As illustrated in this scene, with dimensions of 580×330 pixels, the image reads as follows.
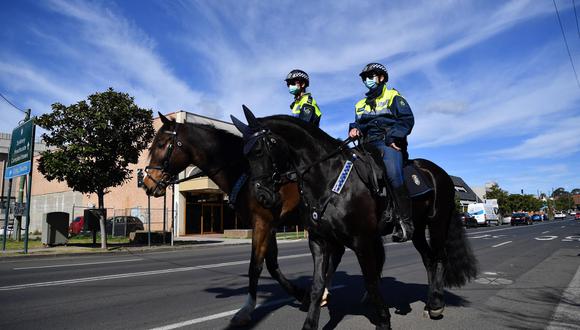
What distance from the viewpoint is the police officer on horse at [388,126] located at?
4418 millimetres

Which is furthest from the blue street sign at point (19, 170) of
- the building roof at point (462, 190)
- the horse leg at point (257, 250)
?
the building roof at point (462, 190)

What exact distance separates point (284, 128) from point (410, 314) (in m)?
3.00

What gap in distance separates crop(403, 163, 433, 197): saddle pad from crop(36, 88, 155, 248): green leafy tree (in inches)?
629

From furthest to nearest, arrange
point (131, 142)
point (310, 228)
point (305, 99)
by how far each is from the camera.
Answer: point (131, 142) < point (305, 99) < point (310, 228)

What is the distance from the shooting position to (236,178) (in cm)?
531

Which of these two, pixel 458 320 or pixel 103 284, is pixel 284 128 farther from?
pixel 103 284

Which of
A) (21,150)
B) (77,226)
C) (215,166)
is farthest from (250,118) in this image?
(77,226)

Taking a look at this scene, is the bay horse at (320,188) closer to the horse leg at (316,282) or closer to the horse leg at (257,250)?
the horse leg at (316,282)

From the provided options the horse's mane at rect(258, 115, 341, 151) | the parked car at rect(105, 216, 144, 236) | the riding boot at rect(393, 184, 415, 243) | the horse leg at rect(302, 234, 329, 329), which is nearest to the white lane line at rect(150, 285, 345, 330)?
the horse leg at rect(302, 234, 329, 329)

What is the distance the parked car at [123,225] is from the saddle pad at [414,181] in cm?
2883

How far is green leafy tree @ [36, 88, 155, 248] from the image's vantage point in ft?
57.1

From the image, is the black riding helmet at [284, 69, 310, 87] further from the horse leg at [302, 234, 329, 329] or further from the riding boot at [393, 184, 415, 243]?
the horse leg at [302, 234, 329, 329]

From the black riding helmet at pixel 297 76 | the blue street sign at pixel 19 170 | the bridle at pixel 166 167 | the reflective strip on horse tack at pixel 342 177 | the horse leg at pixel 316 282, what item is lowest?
the horse leg at pixel 316 282

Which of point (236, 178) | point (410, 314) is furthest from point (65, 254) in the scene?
point (410, 314)
